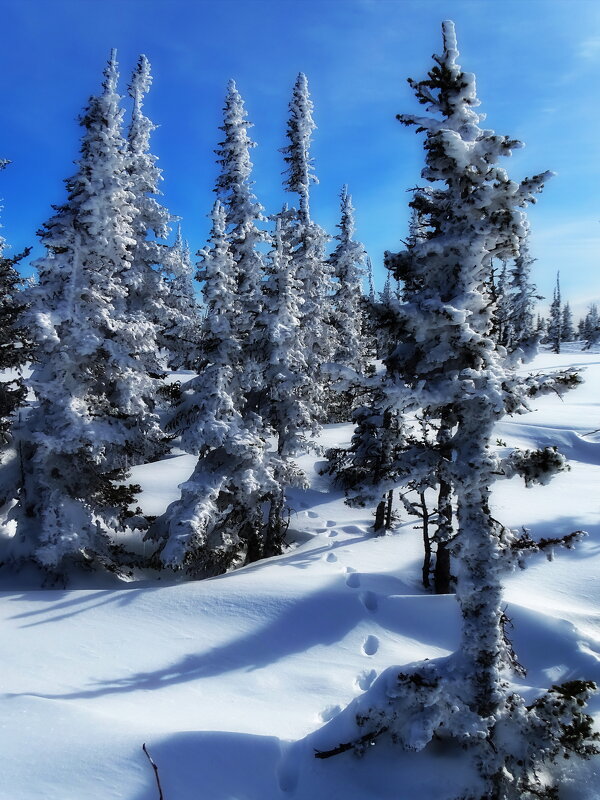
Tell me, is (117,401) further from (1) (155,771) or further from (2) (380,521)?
(1) (155,771)

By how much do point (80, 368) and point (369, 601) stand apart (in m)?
10.5

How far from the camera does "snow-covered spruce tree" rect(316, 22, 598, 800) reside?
240 inches

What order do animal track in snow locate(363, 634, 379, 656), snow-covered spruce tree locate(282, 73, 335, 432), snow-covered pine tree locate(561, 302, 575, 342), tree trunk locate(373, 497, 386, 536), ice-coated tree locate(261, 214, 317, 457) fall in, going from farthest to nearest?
snow-covered pine tree locate(561, 302, 575, 342), snow-covered spruce tree locate(282, 73, 335, 432), tree trunk locate(373, 497, 386, 536), ice-coated tree locate(261, 214, 317, 457), animal track in snow locate(363, 634, 379, 656)

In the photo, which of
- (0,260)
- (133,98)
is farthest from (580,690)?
(133,98)

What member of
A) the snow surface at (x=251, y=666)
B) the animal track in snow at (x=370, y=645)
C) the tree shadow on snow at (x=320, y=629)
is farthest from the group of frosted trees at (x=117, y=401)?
the animal track in snow at (x=370, y=645)

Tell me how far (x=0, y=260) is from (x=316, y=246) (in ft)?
59.2

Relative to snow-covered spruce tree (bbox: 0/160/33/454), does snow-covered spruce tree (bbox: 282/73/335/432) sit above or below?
above

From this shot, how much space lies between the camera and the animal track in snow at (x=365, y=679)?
920 centimetres

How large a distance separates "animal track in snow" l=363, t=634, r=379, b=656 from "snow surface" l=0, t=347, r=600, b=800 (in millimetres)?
42

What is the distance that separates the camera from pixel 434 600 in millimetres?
11906

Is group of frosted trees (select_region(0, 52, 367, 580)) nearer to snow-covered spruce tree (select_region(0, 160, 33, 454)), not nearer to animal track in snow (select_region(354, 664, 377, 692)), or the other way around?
snow-covered spruce tree (select_region(0, 160, 33, 454))

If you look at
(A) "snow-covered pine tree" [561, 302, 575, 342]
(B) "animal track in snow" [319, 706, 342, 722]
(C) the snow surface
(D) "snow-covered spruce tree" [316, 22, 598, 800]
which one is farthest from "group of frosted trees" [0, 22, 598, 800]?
(A) "snow-covered pine tree" [561, 302, 575, 342]

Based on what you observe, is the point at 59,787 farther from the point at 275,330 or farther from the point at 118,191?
the point at 118,191

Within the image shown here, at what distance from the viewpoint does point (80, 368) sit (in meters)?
14.7
